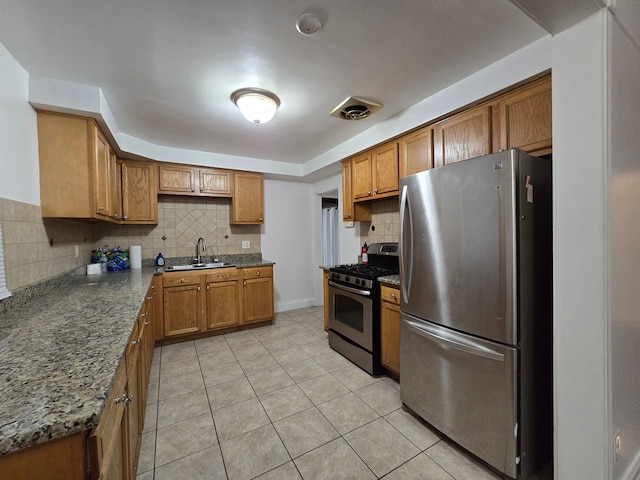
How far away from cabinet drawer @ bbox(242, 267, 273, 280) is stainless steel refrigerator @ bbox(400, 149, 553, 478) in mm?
2494

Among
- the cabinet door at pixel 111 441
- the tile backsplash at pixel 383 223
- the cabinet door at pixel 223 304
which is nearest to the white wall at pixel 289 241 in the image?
the cabinet door at pixel 223 304

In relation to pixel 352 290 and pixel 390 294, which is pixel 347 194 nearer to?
pixel 352 290

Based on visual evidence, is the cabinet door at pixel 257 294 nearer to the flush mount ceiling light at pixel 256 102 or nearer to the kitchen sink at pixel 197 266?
the kitchen sink at pixel 197 266

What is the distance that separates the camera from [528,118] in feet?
5.60

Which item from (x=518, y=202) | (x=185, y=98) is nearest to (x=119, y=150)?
(x=185, y=98)

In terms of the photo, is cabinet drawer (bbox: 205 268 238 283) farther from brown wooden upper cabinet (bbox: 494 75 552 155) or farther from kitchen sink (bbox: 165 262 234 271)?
brown wooden upper cabinet (bbox: 494 75 552 155)

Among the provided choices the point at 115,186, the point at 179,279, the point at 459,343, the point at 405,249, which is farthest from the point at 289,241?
the point at 459,343

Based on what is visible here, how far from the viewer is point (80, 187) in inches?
83.2

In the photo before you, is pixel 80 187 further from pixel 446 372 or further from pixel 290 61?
pixel 446 372

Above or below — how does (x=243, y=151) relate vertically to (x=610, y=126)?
above

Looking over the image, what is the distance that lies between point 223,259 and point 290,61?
119 inches

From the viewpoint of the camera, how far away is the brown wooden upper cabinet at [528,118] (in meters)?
1.63

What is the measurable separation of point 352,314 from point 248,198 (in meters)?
2.32

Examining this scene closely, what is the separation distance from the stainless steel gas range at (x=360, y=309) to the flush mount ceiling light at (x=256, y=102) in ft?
5.34
